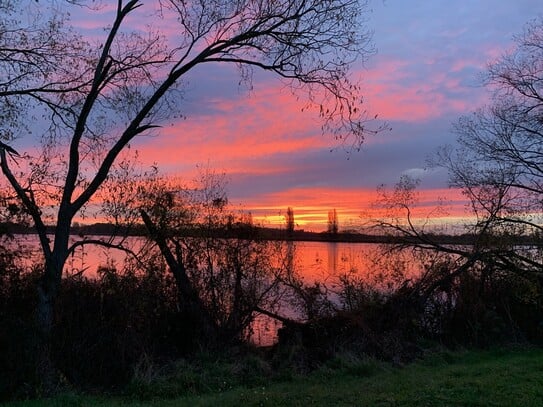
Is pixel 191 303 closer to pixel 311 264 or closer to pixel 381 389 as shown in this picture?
pixel 311 264

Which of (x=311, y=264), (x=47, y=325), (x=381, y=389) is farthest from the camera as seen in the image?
(x=311, y=264)

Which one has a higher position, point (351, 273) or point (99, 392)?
point (351, 273)

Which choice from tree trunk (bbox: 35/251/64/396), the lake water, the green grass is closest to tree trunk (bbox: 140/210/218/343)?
the lake water

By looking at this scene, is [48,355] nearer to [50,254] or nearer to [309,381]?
[50,254]

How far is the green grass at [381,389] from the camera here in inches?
359

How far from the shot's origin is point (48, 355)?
39.5 feet

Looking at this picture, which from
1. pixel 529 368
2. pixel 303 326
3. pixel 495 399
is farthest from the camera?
pixel 303 326

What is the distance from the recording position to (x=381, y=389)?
33.6 feet

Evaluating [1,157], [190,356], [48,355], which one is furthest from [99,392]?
[1,157]

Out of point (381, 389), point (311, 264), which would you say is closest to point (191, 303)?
point (311, 264)

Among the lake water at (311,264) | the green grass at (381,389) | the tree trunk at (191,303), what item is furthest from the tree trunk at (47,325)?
the tree trunk at (191,303)

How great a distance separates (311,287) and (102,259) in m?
6.00

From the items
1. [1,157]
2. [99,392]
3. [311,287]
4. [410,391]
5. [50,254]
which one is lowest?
[99,392]

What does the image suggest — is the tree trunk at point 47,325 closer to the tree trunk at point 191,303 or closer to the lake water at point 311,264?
the lake water at point 311,264
